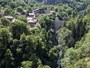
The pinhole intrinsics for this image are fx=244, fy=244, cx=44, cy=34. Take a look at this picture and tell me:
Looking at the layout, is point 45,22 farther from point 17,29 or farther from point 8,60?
point 8,60

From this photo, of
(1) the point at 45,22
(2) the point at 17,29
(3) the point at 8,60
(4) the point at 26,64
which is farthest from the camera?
(1) the point at 45,22

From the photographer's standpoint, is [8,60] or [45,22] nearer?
[8,60]

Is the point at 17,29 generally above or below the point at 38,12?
above

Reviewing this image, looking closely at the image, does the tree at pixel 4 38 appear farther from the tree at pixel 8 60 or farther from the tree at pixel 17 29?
the tree at pixel 17 29

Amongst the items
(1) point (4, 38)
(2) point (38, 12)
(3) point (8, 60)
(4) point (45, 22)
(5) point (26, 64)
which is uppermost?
(1) point (4, 38)

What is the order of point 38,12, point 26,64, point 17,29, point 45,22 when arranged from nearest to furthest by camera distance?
point 26,64 → point 17,29 → point 45,22 → point 38,12

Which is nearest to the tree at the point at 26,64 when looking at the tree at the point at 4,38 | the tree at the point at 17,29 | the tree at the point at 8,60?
the tree at the point at 8,60

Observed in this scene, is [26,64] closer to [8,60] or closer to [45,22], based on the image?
[8,60]

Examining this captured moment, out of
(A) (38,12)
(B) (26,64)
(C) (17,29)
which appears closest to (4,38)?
(C) (17,29)

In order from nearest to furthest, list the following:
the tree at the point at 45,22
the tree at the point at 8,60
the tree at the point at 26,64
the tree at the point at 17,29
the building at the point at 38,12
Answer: the tree at the point at 26,64 < the tree at the point at 8,60 < the tree at the point at 17,29 < the tree at the point at 45,22 < the building at the point at 38,12

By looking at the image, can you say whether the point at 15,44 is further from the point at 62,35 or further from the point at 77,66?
the point at 62,35

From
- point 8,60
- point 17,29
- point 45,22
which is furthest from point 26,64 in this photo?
point 45,22
